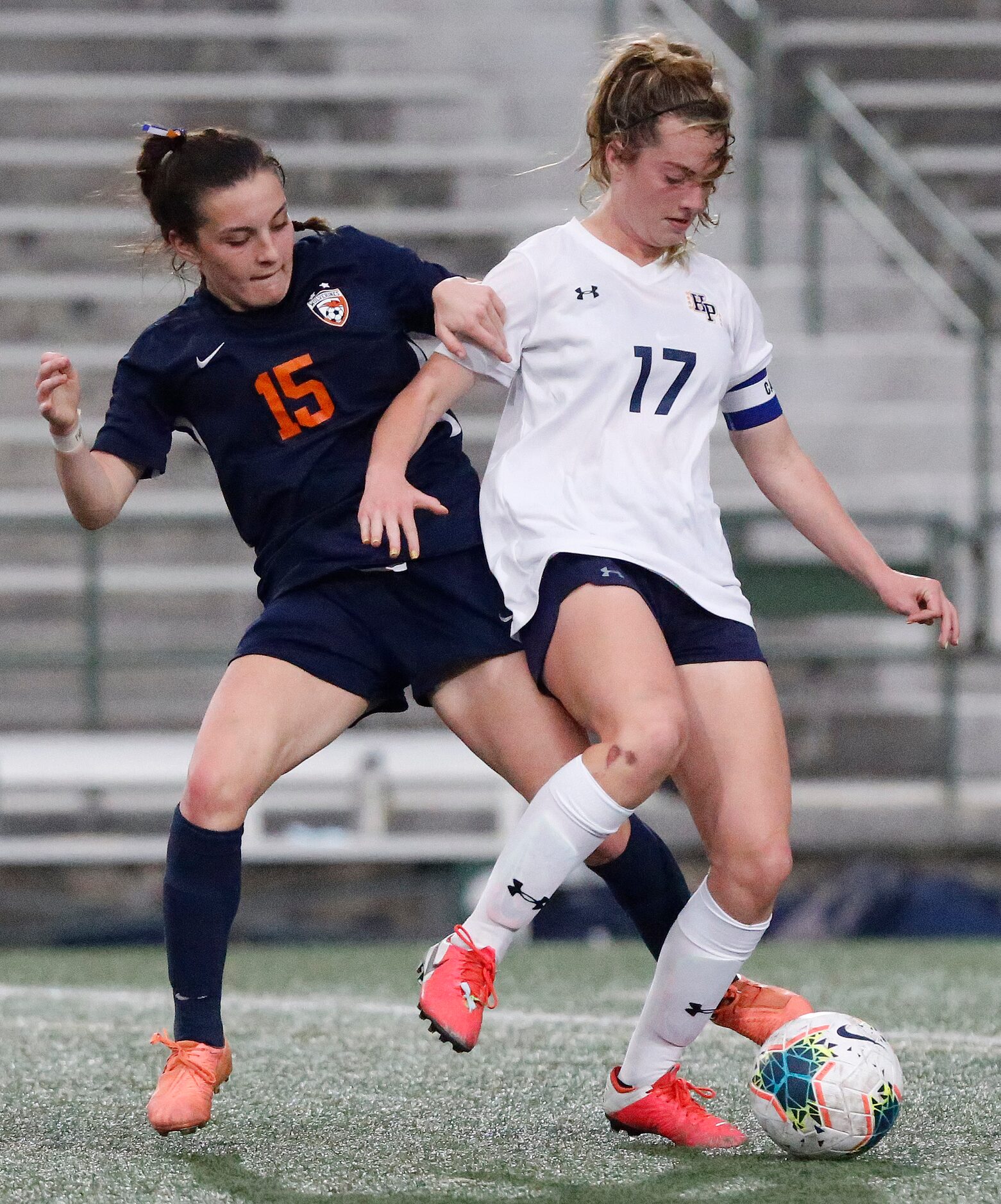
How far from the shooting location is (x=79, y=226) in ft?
32.9

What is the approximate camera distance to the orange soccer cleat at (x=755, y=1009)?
120 inches

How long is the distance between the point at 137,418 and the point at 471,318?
0.61m

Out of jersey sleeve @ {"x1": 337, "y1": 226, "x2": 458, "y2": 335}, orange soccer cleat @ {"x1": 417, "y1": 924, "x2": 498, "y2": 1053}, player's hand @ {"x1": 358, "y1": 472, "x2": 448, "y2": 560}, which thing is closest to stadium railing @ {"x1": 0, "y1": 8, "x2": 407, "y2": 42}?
jersey sleeve @ {"x1": 337, "y1": 226, "x2": 458, "y2": 335}

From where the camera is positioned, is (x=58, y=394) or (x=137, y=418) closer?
(x=58, y=394)

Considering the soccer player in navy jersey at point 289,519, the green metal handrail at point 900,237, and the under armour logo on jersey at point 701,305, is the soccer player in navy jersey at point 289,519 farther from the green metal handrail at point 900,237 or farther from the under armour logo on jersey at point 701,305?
the green metal handrail at point 900,237

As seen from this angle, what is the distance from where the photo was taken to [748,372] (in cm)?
303

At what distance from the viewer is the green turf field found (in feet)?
8.36

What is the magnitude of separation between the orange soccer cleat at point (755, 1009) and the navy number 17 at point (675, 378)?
0.97m

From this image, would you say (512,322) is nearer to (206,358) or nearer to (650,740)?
(206,358)

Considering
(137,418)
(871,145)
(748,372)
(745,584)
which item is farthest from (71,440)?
(871,145)

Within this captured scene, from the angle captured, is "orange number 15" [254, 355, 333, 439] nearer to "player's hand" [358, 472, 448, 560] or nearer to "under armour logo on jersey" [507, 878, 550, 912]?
"player's hand" [358, 472, 448, 560]

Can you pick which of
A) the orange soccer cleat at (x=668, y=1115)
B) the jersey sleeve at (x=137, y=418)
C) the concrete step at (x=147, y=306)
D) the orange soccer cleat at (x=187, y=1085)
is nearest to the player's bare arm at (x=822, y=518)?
the orange soccer cleat at (x=668, y=1115)

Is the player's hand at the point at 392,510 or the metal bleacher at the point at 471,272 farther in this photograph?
the metal bleacher at the point at 471,272

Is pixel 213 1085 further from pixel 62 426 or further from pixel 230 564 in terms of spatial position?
pixel 230 564
